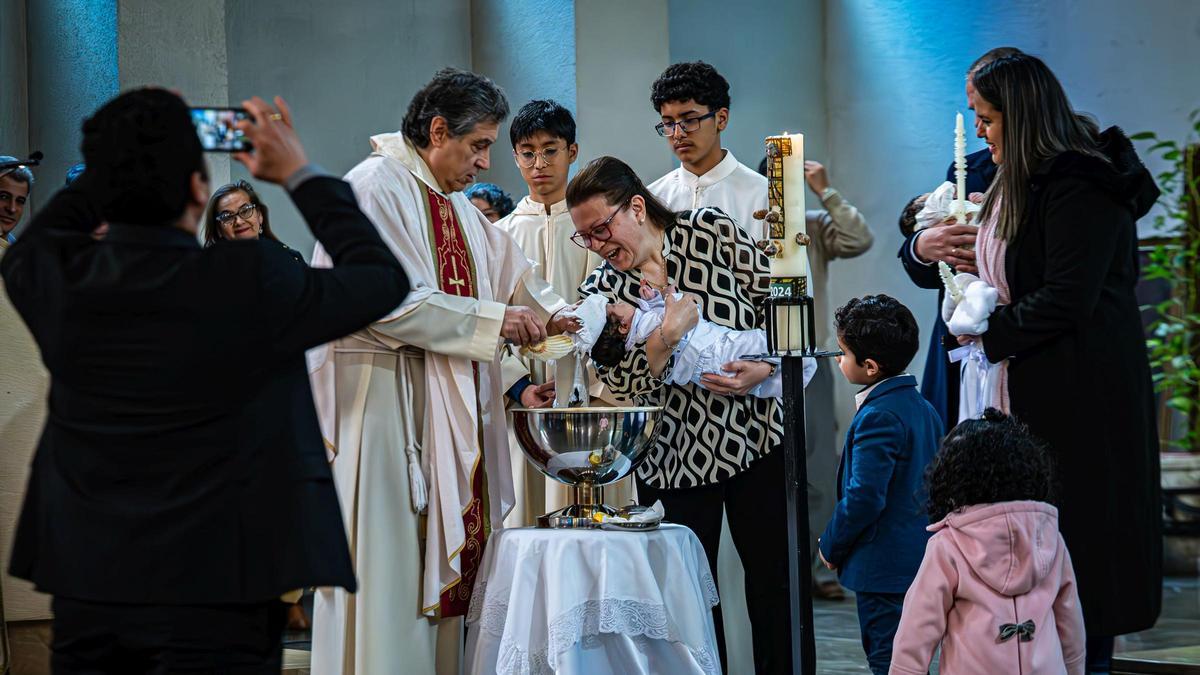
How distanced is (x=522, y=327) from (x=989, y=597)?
1441 mm

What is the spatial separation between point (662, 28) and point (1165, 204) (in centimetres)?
265

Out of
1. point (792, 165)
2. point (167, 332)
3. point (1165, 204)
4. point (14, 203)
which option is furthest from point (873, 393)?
point (1165, 204)

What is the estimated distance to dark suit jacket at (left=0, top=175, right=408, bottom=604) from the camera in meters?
2.12

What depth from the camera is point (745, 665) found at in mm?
4789

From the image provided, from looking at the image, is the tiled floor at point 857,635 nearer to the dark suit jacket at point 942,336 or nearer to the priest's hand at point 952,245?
the dark suit jacket at point 942,336

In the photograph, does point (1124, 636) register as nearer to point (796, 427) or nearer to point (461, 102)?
point (796, 427)

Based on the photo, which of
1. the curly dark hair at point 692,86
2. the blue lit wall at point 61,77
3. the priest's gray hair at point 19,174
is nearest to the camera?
the curly dark hair at point 692,86

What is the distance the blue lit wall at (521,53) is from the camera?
6.81 m

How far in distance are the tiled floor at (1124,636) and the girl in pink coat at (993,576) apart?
2.12 metres

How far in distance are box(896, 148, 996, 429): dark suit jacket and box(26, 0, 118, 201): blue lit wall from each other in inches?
155

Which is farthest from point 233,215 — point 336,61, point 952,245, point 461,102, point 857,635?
point 857,635

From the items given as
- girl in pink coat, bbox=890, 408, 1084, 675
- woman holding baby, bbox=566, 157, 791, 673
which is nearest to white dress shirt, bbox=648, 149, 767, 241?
woman holding baby, bbox=566, 157, 791, 673

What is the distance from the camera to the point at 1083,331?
3.70 m

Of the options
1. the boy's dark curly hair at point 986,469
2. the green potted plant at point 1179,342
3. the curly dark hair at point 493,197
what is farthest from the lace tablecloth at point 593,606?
the green potted plant at point 1179,342
